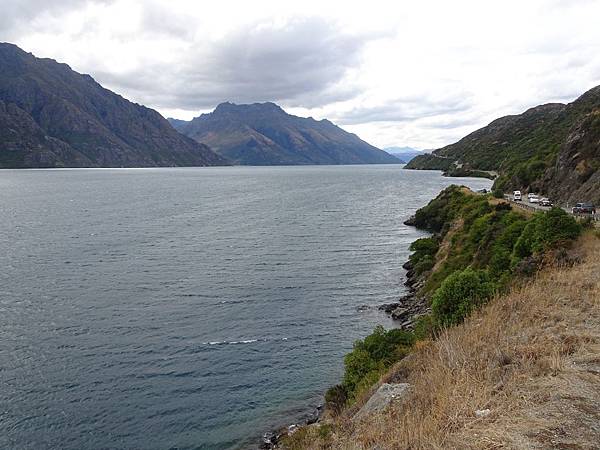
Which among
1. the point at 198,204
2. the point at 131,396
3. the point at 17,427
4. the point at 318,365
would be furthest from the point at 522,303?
the point at 198,204

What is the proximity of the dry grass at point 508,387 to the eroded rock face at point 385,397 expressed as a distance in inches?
28.0

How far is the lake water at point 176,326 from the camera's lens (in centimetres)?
3084

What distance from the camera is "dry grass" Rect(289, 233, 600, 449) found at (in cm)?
1077

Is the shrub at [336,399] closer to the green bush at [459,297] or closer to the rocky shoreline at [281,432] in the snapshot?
the rocky shoreline at [281,432]

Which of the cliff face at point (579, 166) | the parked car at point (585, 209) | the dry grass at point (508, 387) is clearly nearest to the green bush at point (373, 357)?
the dry grass at point (508, 387)

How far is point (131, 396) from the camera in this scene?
33281mm

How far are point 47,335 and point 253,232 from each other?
54.7m

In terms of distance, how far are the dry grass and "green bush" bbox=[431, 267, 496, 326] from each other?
6.97 meters

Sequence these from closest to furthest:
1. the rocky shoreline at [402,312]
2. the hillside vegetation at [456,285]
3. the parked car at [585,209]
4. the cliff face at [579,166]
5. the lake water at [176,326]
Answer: the hillside vegetation at [456,285], the rocky shoreline at [402,312], the lake water at [176,326], the parked car at [585,209], the cliff face at [579,166]

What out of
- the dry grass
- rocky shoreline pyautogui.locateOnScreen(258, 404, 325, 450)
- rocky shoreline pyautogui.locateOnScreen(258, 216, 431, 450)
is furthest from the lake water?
the dry grass

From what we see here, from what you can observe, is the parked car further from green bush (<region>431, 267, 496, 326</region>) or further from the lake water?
green bush (<region>431, 267, 496, 326</region>)

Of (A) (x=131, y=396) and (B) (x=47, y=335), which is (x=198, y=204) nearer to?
(B) (x=47, y=335)

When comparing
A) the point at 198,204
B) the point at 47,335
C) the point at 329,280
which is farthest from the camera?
the point at 198,204

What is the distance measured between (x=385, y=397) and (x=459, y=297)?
14.5 meters
